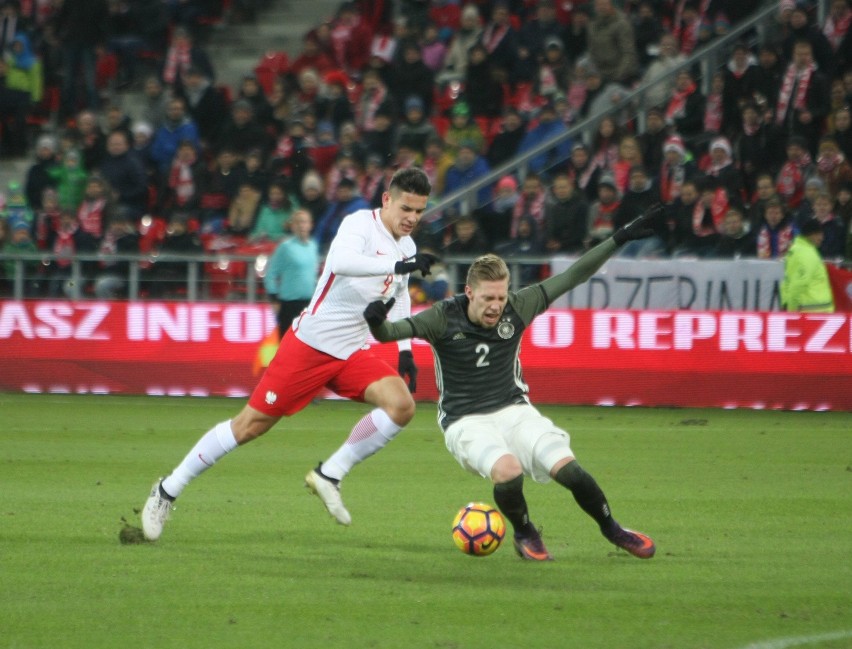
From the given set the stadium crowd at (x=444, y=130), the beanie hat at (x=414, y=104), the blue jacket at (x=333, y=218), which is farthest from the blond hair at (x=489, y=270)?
the beanie hat at (x=414, y=104)

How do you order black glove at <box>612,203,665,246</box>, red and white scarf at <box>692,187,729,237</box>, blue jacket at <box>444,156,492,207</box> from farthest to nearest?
blue jacket at <box>444,156,492,207</box> < red and white scarf at <box>692,187,729,237</box> < black glove at <box>612,203,665,246</box>

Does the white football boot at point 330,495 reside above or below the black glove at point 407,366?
below

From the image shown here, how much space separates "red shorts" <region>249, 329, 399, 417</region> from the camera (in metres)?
8.01

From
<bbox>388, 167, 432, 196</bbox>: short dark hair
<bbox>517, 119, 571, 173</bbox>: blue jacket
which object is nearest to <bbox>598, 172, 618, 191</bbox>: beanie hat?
<bbox>517, 119, 571, 173</bbox>: blue jacket

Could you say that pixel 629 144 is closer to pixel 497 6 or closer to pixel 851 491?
pixel 497 6

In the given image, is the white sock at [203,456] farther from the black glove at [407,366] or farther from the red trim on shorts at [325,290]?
the black glove at [407,366]

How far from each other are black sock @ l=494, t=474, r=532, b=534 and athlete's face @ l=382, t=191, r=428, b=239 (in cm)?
160

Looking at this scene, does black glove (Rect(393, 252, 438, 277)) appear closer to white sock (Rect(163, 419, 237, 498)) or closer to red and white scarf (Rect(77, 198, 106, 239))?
white sock (Rect(163, 419, 237, 498))

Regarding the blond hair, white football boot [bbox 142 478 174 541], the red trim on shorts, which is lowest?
white football boot [bbox 142 478 174 541]

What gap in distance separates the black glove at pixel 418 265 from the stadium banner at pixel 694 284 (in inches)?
337

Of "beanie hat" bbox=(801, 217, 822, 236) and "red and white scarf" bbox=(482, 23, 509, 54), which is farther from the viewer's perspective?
"red and white scarf" bbox=(482, 23, 509, 54)

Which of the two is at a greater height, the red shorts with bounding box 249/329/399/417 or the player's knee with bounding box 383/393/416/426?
the red shorts with bounding box 249/329/399/417

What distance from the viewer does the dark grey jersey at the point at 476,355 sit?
24.2ft

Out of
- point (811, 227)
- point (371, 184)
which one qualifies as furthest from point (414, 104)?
point (811, 227)
